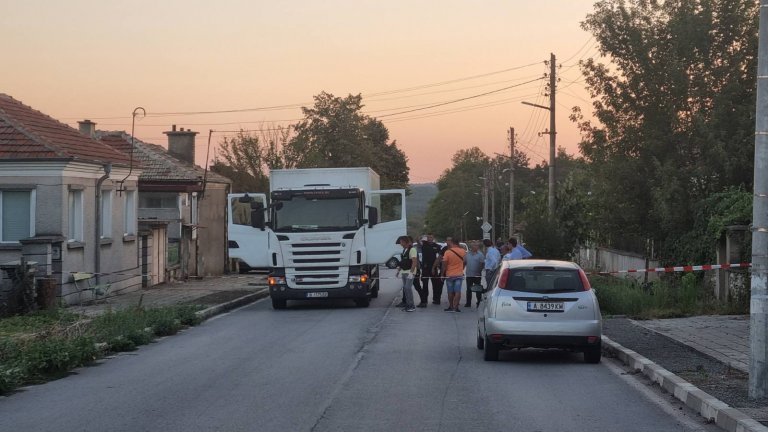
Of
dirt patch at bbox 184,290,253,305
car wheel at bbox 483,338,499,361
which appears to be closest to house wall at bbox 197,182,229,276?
dirt patch at bbox 184,290,253,305

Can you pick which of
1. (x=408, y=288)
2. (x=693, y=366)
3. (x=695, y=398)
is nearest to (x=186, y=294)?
(x=408, y=288)

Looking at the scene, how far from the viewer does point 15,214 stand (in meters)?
25.2

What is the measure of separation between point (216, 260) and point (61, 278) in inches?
861

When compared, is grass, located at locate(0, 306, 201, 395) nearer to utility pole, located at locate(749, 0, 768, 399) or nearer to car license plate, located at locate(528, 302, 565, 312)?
car license plate, located at locate(528, 302, 565, 312)

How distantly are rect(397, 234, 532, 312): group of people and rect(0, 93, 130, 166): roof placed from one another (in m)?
8.98

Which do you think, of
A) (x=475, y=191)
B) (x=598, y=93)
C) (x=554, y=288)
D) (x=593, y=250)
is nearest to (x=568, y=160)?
(x=475, y=191)

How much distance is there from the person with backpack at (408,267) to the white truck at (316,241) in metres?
0.41

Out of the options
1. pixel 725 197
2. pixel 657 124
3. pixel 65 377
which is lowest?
pixel 65 377

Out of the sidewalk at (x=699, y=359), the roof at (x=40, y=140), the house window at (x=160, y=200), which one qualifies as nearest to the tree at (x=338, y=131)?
the house window at (x=160, y=200)

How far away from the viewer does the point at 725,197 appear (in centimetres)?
2339

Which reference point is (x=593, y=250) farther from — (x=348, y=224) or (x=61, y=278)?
(x=61, y=278)

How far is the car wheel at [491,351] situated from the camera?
45.8 feet

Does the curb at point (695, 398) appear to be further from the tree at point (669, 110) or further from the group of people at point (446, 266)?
the tree at point (669, 110)

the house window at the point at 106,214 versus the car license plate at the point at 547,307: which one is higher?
the house window at the point at 106,214
